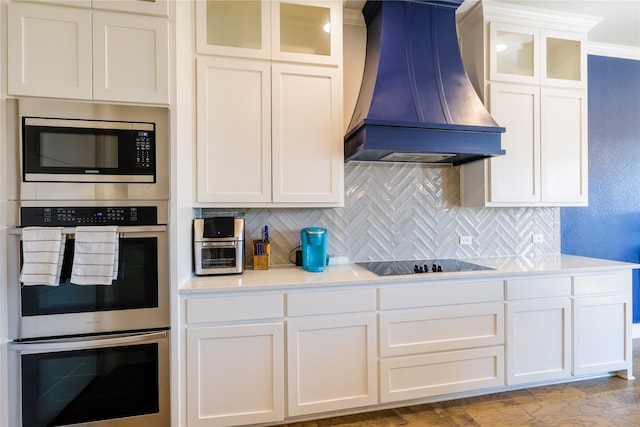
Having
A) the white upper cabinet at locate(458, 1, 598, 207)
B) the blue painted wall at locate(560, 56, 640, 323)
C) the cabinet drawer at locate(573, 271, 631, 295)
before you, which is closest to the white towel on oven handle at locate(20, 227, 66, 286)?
the white upper cabinet at locate(458, 1, 598, 207)

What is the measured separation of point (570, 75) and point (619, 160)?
1.17 metres

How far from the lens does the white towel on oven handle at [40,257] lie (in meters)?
1.38

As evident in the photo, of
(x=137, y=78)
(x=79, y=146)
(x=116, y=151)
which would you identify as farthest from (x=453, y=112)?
(x=79, y=146)

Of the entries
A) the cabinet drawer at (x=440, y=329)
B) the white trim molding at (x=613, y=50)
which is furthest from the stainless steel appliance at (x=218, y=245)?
the white trim molding at (x=613, y=50)

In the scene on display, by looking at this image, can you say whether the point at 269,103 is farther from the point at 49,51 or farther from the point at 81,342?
the point at 81,342

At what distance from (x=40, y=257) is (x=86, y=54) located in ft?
3.24

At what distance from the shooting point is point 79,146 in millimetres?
1476

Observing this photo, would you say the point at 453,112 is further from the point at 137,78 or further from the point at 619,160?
the point at 619,160

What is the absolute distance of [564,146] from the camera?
98.0 inches

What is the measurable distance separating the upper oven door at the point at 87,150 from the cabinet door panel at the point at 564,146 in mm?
2833

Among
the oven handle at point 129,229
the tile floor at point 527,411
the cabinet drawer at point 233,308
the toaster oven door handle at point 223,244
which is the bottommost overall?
the tile floor at point 527,411

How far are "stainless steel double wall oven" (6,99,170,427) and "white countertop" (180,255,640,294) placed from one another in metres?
0.30

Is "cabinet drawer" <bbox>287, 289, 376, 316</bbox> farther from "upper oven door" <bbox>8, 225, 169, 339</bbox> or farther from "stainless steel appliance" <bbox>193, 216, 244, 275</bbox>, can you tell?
"upper oven door" <bbox>8, 225, 169, 339</bbox>

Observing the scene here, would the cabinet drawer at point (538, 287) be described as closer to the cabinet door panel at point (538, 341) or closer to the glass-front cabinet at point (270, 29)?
the cabinet door panel at point (538, 341)
